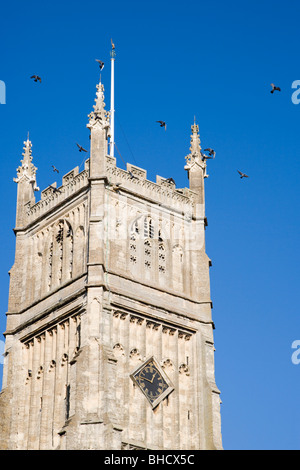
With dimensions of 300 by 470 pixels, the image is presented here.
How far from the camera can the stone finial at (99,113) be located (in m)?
70.9

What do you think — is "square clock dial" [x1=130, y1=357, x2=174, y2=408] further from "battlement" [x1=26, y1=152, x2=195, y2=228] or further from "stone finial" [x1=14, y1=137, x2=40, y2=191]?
"stone finial" [x1=14, y1=137, x2=40, y2=191]

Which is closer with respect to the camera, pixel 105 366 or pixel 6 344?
pixel 105 366

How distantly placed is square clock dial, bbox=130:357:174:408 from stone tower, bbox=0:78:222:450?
5cm

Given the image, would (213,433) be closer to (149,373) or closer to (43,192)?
(149,373)

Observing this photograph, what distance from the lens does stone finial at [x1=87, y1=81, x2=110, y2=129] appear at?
70875 millimetres

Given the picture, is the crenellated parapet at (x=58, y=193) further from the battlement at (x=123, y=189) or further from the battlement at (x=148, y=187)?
the battlement at (x=148, y=187)

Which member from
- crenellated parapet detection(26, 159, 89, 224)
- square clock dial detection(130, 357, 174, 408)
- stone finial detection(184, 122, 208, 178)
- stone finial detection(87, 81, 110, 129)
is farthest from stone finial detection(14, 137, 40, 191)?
square clock dial detection(130, 357, 174, 408)

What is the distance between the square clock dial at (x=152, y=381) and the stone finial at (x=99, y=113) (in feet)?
39.7

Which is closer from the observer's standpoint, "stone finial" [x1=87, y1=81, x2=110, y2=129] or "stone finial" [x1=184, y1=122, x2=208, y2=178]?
"stone finial" [x1=87, y1=81, x2=110, y2=129]

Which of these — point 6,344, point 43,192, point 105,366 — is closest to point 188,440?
point 105,366

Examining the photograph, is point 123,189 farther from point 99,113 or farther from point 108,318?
point 108,318

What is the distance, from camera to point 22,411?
68250 mm
